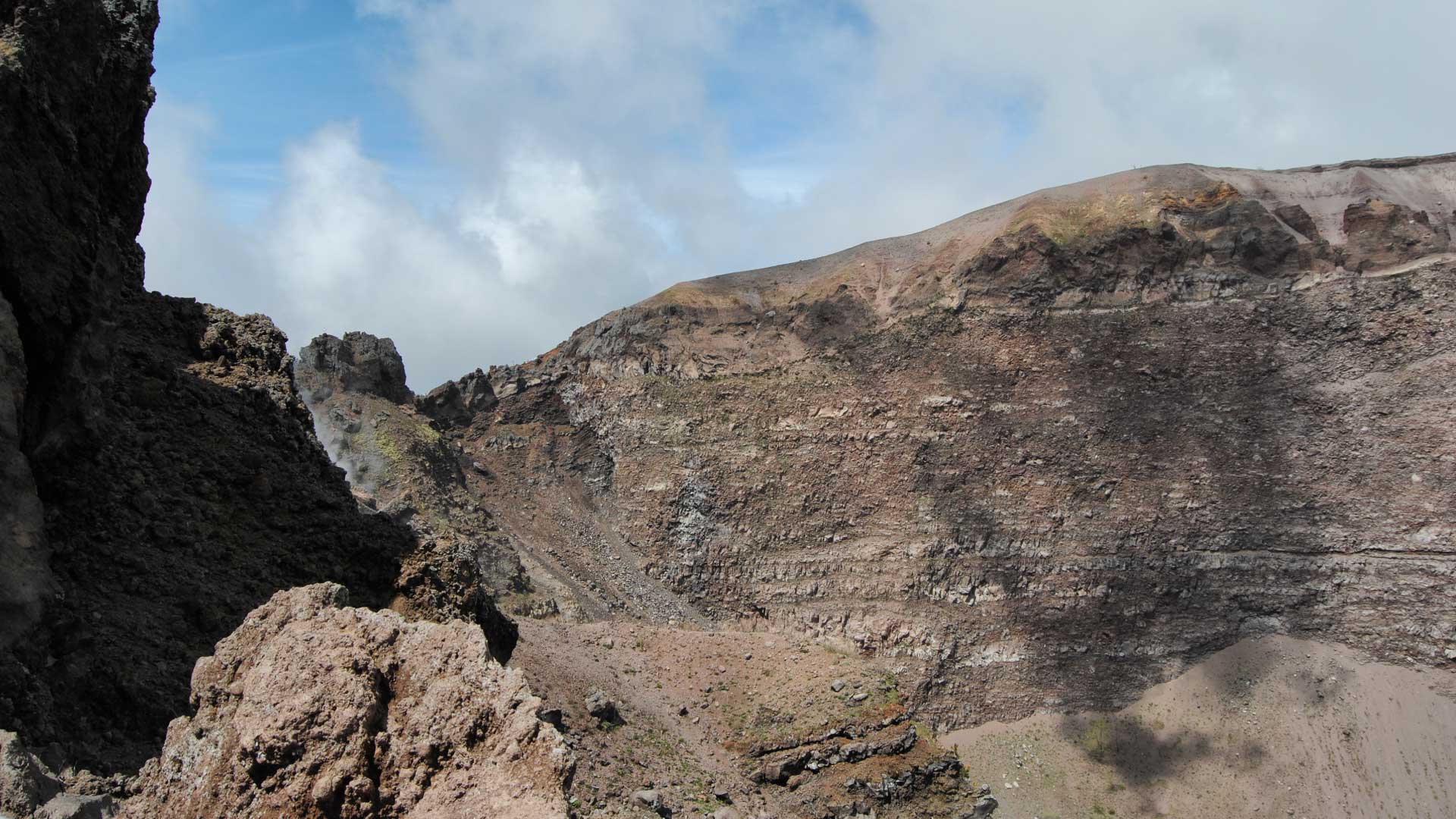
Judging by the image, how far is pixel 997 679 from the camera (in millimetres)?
43562

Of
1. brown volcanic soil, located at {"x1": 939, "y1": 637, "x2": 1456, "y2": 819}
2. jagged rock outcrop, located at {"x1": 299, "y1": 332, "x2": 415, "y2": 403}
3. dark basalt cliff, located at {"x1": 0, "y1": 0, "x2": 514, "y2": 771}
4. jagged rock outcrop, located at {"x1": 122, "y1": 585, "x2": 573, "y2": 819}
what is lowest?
brown volcanic soil, located at {"x1": 939, "y1": 637, "x2": 1456, "y2": 819}

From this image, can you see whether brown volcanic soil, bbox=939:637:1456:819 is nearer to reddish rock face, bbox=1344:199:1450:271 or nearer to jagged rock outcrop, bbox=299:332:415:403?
reddish rock face, bbox=1344:199:1450:271

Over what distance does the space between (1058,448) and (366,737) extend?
146ft

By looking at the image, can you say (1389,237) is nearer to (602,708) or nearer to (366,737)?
(602,708)

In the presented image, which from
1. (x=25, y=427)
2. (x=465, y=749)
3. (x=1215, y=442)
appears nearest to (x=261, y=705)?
(x=465, y=749)

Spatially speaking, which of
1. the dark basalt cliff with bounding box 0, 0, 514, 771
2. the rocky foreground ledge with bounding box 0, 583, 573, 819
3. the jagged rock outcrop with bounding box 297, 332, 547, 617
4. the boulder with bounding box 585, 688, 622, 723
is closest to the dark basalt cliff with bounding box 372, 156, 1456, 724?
the jagged rock outcrop with bounding box 297, 332, 547, 617

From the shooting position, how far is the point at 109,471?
13.6 m

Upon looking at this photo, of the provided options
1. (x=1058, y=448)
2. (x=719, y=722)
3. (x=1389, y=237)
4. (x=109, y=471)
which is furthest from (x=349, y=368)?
(x=1389, y=237)

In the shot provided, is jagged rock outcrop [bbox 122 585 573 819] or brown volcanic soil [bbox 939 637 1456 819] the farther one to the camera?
brown volcanic soil [bbox 939 637 1456 819]

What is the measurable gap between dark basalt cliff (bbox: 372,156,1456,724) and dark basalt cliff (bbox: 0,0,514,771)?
30069mm

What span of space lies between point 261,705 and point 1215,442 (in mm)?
45867

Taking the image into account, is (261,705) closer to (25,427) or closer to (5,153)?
(25,427)

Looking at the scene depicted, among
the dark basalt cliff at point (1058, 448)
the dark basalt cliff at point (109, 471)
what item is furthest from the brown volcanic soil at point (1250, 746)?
the dark basalt cliff at point (109, 471)

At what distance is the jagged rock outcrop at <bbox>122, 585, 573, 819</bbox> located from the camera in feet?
19.8
